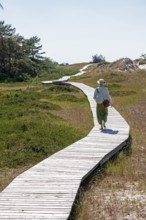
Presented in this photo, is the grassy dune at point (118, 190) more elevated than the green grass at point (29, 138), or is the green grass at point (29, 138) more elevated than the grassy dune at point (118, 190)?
the green grass at point (29, 138)

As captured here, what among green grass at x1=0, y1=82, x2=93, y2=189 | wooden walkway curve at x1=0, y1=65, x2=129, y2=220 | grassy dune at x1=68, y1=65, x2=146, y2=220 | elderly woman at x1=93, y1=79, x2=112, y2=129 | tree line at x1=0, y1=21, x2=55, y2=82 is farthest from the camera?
tree line at x1=0, y1=21, x2=55, y2=82

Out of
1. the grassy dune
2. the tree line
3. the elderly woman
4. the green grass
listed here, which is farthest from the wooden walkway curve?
the tree line

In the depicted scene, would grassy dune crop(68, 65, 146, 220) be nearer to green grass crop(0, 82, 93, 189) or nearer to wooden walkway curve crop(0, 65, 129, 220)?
A: wooden walkway curve crop(0, 65, 129, 220)

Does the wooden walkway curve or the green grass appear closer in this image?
the wooden walkway curve

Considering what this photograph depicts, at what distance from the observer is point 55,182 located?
812 centimetres

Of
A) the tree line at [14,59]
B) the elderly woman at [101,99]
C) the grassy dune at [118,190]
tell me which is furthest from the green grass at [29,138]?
the tree line at [14,59]

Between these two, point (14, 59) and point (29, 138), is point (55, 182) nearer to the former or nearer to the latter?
point (29, 138)

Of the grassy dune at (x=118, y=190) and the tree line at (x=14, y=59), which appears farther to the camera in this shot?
the tree line at (x=14, y=59)

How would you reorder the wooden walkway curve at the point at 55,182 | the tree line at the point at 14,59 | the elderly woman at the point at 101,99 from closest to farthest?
the wooden walkway curve at the point at 55,182 < the elderly woman at the point at 101,99 < the tree line at the point at 14,59

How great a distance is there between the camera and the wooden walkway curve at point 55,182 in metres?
6.57

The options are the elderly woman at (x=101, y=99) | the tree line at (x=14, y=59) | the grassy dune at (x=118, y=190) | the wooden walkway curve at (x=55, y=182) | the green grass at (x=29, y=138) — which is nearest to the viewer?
the wooden walkway curve at (x=55, y=182)

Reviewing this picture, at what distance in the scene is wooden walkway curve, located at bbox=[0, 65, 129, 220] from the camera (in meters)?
6.57

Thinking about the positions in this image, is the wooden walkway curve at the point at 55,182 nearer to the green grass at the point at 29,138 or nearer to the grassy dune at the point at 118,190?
the grassy dune at the point at 118,190

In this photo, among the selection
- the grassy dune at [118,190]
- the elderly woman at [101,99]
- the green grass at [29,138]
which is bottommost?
the grassy dune at [118,190]
